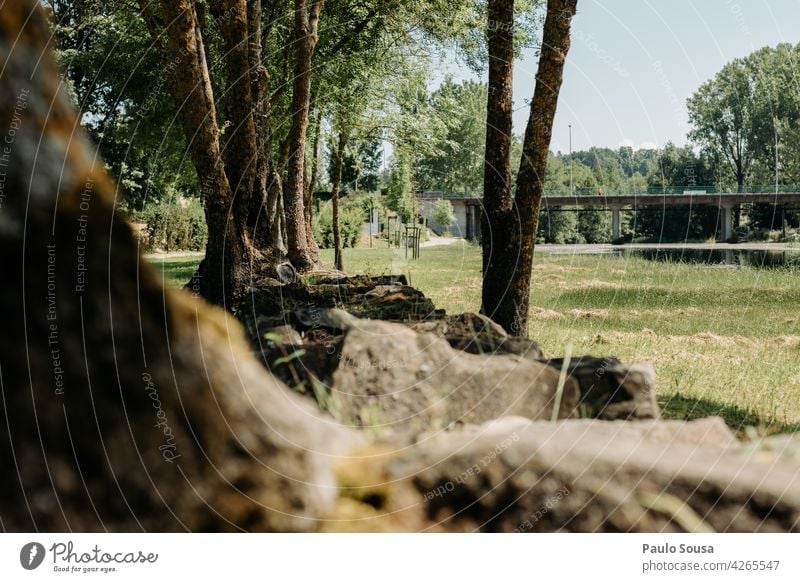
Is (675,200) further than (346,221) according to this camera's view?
Yes

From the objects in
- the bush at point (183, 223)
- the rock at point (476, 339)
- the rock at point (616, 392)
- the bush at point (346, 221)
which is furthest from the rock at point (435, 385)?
the bush at point (346, 221)

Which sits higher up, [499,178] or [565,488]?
[499,178]

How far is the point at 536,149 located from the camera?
5934mm

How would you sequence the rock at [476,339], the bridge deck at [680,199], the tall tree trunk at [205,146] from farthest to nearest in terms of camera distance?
the bridge deck at [680,199] < the tall tree trunk at [205,146] < the rock at [476,339]

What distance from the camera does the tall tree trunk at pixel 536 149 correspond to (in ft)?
19.1

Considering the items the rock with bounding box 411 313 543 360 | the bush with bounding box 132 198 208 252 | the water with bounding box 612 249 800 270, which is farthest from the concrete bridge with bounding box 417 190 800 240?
the rock with bounding box 411 313 543 360

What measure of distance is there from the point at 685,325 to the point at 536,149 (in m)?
5.65

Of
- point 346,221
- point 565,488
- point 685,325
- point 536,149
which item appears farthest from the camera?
point 346,221

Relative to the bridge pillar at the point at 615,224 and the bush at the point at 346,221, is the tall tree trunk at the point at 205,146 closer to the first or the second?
the bush at the point at 346,221

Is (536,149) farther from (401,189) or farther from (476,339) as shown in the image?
(401,189)

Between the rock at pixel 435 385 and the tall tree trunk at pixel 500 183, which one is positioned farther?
the tall tree trunk at pixel 500 183

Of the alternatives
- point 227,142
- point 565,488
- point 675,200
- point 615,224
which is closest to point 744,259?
point 675,200

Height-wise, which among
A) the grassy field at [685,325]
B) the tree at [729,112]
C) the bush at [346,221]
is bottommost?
the grassy field at [685,325]
